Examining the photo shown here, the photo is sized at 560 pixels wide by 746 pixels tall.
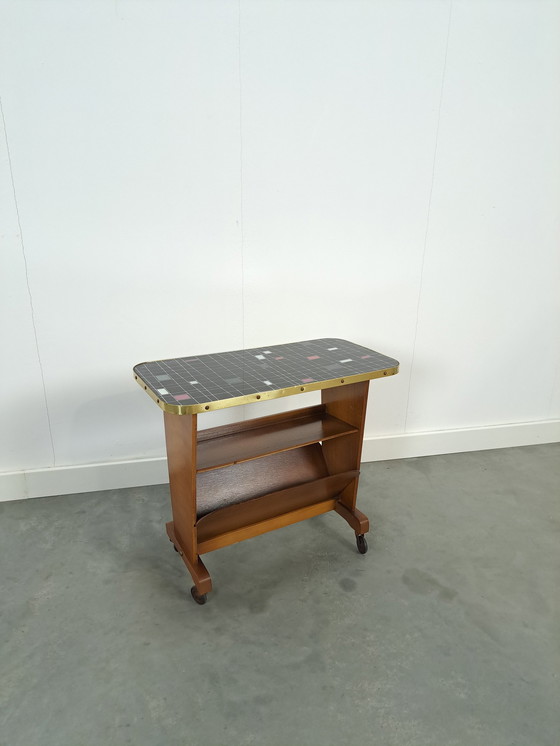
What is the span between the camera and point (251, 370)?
1895 mm

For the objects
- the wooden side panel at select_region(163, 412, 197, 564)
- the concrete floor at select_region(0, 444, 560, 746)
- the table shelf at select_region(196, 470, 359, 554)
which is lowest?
the concrete floor at select_region(0, 444, 560, 746)

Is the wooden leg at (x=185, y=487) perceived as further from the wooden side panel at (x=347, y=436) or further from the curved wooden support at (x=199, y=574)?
the wooden side panel at (x=347, y=436)

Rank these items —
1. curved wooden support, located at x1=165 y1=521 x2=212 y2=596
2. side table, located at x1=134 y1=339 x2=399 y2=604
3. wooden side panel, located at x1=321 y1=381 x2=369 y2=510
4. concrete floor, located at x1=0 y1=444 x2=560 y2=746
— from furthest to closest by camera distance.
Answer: wooden side panel, located at x1=321 y1=381 x2=369 y2=510 → curved wooden support, located at x1=165 y1=521 x2=212 y2=596 → side table, located at x1=134 y1=339 x2=399 y2=604 → concrete floor, located at x1=0 y1=444 x2=560 y2=746

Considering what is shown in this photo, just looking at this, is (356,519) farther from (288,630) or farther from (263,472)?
(288,630)

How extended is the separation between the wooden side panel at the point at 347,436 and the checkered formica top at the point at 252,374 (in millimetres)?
137

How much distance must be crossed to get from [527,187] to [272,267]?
1522 mm

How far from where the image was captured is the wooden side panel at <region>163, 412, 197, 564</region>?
171 cm

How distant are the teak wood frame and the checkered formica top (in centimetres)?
12

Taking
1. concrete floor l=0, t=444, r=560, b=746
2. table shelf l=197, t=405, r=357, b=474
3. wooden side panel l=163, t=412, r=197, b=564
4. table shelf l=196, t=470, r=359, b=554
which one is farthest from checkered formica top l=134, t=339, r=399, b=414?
concrete floor l=0, t=444, r=560, b=746

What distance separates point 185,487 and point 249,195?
142 cm

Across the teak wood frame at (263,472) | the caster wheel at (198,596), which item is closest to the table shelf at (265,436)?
the teak wood frame at (263,472)

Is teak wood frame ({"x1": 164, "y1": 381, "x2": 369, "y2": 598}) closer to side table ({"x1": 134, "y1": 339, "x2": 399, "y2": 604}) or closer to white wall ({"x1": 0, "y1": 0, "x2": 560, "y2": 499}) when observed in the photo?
side table ({"x1": 134, "y1": 339, "x2": 399, "y2": 604})

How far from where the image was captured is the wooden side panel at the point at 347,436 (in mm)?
2086

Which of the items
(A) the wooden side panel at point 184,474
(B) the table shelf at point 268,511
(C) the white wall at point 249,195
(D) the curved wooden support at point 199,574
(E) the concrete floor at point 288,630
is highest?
(C) the white wall at point 249,195
